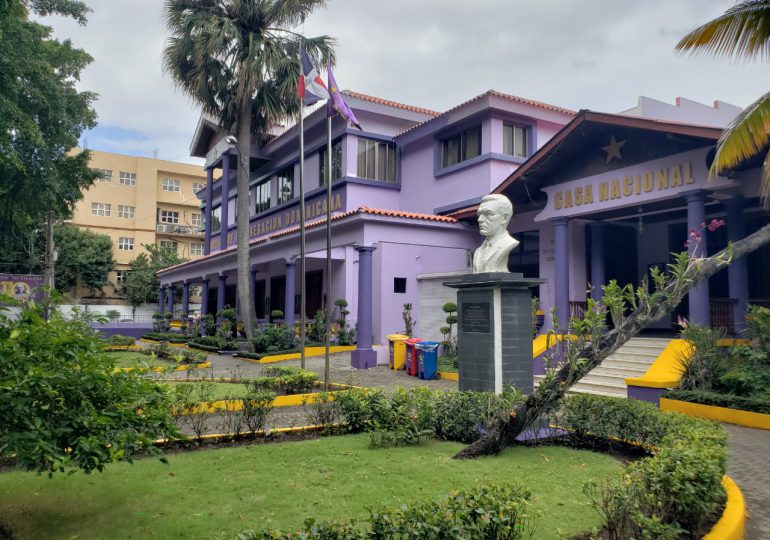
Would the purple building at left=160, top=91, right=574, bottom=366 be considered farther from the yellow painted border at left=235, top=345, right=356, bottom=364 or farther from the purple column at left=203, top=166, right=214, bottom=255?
the purple column at left=203, top=166, right=214, bottom=255

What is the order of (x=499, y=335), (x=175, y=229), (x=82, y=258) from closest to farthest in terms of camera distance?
1. (x=499, y=335)
2. (x=82, y=258)
3. (x=175, y=229)

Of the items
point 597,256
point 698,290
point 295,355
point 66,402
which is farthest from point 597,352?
point 295,355

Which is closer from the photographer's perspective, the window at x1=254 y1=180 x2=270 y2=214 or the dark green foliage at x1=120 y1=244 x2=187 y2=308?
the window at x1=254 y1=180 x2=270 y2=214

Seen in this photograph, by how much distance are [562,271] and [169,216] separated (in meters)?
48.0

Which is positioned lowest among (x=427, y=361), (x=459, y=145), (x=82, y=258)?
(x=427, y=361)

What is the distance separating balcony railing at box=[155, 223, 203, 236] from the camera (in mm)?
53906

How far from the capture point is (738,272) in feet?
41.0

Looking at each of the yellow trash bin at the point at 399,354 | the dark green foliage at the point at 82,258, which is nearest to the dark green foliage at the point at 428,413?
the yellow trash bin at the point at 399,354

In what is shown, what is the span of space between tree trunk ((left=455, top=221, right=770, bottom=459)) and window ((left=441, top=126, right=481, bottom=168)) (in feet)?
45.4

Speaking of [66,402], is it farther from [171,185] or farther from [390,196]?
[171,185]

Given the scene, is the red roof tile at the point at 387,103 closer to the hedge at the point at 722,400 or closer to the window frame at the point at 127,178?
the hedge at the point at 722,400

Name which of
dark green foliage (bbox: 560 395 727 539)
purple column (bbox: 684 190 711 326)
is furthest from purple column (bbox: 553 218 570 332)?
dark green foliage (bbox: 560 395 727 539)

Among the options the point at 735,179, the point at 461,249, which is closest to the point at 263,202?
the point at 461,249

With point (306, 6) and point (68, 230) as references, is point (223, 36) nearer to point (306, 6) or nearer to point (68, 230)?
point (306, 6)
